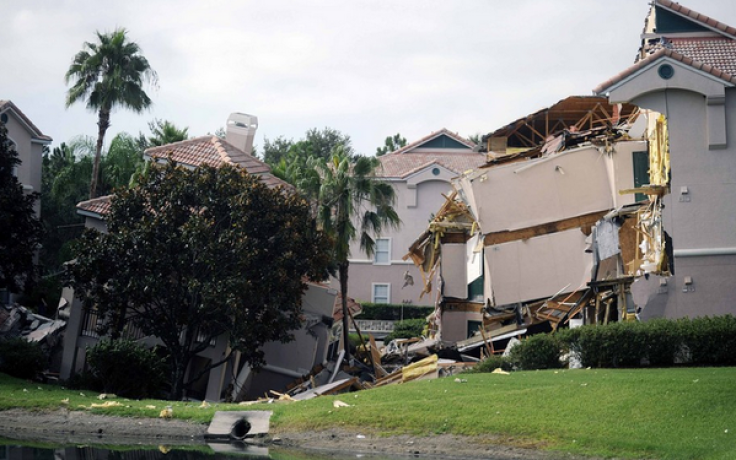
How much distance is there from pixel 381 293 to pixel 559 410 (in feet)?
138

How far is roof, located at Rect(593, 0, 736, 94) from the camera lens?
26.1 m

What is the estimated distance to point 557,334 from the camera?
25453mm

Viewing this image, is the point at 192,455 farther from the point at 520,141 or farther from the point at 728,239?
the point at 520,141

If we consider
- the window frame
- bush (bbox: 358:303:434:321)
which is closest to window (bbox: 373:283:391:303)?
the window frame

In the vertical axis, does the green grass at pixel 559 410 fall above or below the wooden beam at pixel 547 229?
below

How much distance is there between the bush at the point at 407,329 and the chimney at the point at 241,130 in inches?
630

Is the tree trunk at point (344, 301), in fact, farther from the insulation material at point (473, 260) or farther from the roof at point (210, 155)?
the insulation material at point (473, 260)

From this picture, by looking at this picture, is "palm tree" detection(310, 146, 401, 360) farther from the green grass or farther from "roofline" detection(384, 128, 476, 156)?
"roofline" detection(384, 128, 476, 156)

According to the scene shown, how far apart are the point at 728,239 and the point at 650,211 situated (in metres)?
2.42

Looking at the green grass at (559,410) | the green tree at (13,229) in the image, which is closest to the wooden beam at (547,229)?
the green grass at (559,410)

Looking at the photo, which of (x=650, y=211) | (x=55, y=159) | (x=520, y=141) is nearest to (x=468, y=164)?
(x=520, y=141)

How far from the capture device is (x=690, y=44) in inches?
1161

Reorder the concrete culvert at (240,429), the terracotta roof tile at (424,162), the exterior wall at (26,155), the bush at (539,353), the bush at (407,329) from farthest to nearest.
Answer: the terracotta roof tile at (424,162) → the bush at (407,329) → the exterior wall at (26,155) → the bush at (539,353) → the concrete culvert at (240,429)

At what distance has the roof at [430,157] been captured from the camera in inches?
2404
